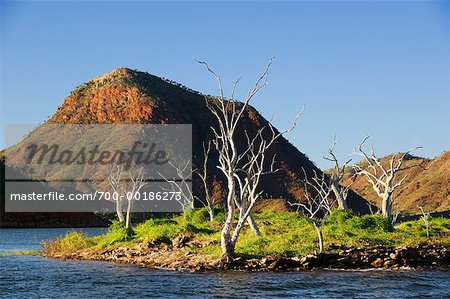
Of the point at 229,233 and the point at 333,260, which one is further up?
the point at 229,233

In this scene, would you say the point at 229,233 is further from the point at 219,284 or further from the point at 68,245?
the point at 68,245

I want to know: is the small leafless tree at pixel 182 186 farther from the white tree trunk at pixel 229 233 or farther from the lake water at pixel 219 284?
the lake water at pixel 219 284

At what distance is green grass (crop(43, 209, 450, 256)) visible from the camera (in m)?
32.4

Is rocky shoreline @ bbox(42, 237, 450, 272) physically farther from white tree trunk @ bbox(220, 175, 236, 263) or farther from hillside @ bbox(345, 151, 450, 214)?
hillside @ bbox(345, 151, 450, 214)

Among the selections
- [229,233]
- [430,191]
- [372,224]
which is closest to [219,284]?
[229,233]

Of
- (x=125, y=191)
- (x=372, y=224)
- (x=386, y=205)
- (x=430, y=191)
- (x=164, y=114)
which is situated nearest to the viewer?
(x=372, y=224)

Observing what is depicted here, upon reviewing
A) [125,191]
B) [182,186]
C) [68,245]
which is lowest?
[68,245]

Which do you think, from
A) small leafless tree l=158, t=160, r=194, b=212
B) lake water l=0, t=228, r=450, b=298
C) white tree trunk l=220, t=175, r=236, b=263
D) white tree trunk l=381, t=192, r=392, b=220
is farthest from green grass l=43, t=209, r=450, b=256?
small leafless tree l=158, t=160, r=194, b=212

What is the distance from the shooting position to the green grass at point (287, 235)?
32.4 meters

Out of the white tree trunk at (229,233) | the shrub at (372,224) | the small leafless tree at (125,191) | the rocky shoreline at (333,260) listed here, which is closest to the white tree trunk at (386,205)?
the shrub at (372,224)
